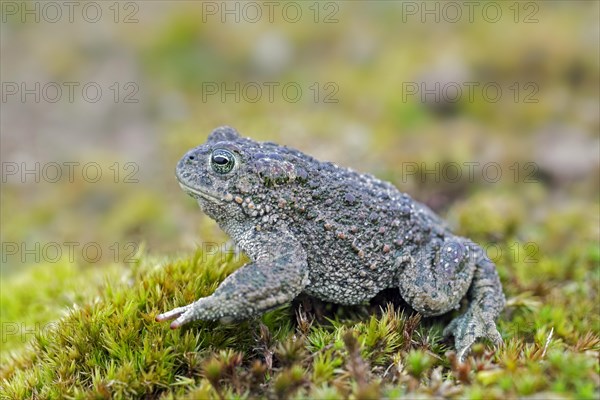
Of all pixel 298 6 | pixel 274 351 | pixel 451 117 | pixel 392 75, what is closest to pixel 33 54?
pixel 298 6

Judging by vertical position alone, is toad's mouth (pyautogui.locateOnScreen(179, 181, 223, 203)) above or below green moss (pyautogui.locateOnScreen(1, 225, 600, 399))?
above

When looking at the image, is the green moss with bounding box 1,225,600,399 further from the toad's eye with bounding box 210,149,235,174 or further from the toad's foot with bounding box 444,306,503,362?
the toad's eye with bounding box 210,149,235,174

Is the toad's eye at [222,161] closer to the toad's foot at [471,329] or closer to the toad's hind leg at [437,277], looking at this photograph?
the toad's hind leg at [437,277]

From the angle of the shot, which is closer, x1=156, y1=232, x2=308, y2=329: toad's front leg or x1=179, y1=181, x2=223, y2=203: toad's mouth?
x1=156, y1=232, x2=308, y2=329: toad's front leg

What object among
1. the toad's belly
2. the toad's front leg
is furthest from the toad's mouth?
the toad's belly

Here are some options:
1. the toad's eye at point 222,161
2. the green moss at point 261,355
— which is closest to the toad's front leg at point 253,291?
the green moss at point 261,355

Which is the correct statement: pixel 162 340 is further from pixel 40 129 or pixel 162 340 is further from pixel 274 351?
pixel 40 129

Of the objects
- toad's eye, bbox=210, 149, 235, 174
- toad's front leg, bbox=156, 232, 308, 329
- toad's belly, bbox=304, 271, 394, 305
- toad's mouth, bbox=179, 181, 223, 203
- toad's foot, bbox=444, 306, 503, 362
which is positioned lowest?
toad's foot, bbox=444, 306, 503, 362
